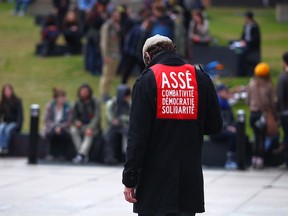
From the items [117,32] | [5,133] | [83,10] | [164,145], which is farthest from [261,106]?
[83,10]

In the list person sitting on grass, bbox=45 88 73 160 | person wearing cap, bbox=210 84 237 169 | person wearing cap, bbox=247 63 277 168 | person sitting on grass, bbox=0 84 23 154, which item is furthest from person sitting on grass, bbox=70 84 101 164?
person wearing cap, bbox=247 63 277 168

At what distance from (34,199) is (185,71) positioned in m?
5.65

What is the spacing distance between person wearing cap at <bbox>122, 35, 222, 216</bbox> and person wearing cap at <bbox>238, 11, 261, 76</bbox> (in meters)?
14.2

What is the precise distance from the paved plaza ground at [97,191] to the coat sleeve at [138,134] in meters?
4.24

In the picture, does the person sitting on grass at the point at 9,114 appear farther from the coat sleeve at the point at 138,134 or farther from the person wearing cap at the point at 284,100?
the coat sleeve at the point at 138,134

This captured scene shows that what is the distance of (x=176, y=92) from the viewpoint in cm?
697

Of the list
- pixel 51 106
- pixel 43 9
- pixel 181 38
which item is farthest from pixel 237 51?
pixel 43 9

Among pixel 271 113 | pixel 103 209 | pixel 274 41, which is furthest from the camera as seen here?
pixel 274 41

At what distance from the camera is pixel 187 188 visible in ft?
22.7

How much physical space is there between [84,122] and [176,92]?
990 cm

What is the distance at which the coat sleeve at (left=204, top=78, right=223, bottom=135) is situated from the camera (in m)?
7.13

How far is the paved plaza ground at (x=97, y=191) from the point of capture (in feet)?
37.1

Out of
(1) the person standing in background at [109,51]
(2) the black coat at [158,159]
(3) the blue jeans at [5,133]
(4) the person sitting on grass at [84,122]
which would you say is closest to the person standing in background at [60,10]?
(1) the person standing in background at [109,51]

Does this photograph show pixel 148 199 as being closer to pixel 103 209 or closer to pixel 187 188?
pixel 187 188
